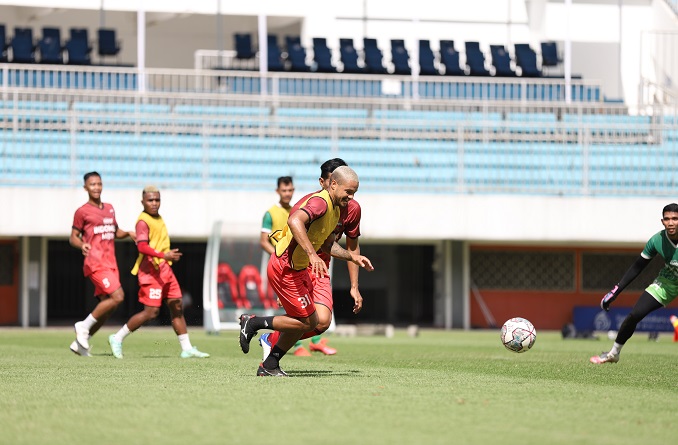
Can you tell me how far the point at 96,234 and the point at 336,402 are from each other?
7.58 m

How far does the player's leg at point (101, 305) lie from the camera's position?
14523 millimetres

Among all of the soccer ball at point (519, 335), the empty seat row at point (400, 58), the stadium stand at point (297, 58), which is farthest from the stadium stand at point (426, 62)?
the soccer ball at point (519, 335)

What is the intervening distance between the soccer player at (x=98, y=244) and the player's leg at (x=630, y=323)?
5.77 metres

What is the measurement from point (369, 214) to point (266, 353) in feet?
55.1

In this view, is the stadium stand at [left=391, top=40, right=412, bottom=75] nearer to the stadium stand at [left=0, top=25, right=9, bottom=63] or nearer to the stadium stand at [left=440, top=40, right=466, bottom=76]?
the stadium stand at [left=440, top=40, right=466, bottom=76]

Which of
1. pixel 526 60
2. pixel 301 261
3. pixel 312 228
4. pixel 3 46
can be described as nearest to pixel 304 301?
pixel 301 261

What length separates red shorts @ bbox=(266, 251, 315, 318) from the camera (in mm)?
10352

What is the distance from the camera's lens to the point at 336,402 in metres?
8.17

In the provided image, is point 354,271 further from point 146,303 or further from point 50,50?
point 50,50

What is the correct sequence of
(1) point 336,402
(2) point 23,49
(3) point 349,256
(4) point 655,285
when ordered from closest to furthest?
(1) point 336,402 < (3) point 349,256 < (4) point 655,285 < (2) point 23,49

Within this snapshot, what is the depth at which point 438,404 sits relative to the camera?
8.17 m

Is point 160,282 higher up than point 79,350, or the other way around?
point 160,282

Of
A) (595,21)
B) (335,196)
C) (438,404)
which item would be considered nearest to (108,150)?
(595,21)

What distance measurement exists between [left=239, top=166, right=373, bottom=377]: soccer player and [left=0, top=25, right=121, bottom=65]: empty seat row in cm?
2149
